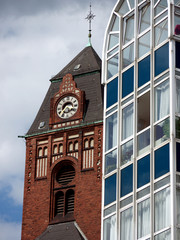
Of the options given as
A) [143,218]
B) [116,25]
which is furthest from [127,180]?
[116,25]

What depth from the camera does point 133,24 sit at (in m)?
34.9

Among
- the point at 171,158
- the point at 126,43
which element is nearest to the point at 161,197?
the point at 171,158

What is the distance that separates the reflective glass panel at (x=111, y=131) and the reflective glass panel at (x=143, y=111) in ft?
4.62

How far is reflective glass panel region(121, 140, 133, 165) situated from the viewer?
3243 centimetres

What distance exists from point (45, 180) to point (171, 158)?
27793mm

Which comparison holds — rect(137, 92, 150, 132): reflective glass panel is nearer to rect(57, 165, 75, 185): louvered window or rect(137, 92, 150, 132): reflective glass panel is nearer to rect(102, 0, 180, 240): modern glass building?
rect(102, 0, 180, 240): modern glass building

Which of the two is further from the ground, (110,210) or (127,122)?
(127,122)

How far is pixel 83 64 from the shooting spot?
6097cm

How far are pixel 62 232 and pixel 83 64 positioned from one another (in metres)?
12.4

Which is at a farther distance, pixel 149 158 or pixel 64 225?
pixel 64 225

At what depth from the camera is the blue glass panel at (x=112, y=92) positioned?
1356 inches

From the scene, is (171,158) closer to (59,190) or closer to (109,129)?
(109,129)

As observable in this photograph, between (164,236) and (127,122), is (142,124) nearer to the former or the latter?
(127,122)

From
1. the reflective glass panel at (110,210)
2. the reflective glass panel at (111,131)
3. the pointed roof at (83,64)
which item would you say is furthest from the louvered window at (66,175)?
the reflective glass panel at (110,210)
